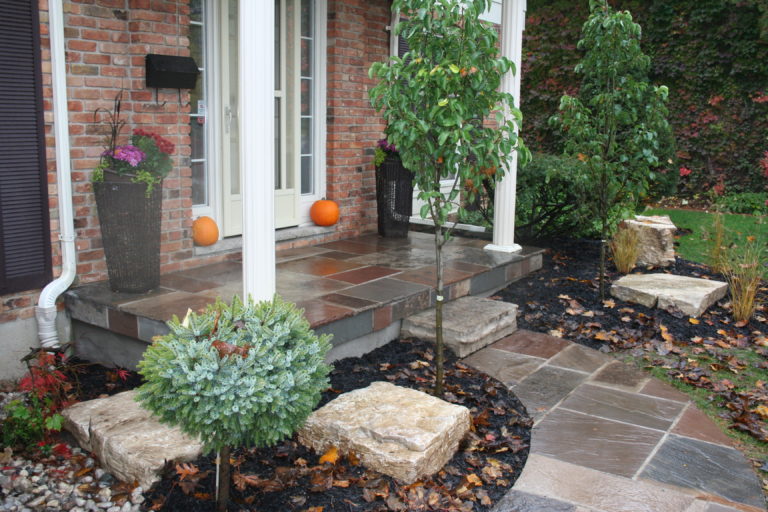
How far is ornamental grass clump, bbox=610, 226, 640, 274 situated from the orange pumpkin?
3.57 meters

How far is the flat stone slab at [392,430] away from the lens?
3012mm

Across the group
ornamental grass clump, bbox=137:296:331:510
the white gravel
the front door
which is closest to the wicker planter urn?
the front door

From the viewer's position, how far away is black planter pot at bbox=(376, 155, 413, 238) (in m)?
6.68

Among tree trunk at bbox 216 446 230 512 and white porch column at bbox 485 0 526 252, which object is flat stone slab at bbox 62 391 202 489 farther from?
white porch column at bbox 485 0 526 252

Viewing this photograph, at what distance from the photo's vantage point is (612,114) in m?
5.42

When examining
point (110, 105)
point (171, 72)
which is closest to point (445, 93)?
point (171, 72)

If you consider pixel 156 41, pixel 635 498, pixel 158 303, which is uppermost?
pixel 156 41

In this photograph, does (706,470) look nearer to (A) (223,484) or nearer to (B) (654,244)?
(A) (223,484)

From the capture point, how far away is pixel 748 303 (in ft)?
17.5

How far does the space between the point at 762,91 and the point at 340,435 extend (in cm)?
995

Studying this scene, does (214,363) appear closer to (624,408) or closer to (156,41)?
(624,408)

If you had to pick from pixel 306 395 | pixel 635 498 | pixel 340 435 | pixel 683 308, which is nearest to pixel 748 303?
pixel 683 308

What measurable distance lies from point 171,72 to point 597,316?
3473mm

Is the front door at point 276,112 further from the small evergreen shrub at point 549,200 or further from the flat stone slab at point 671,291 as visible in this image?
the flat stone slab at point 671,291
